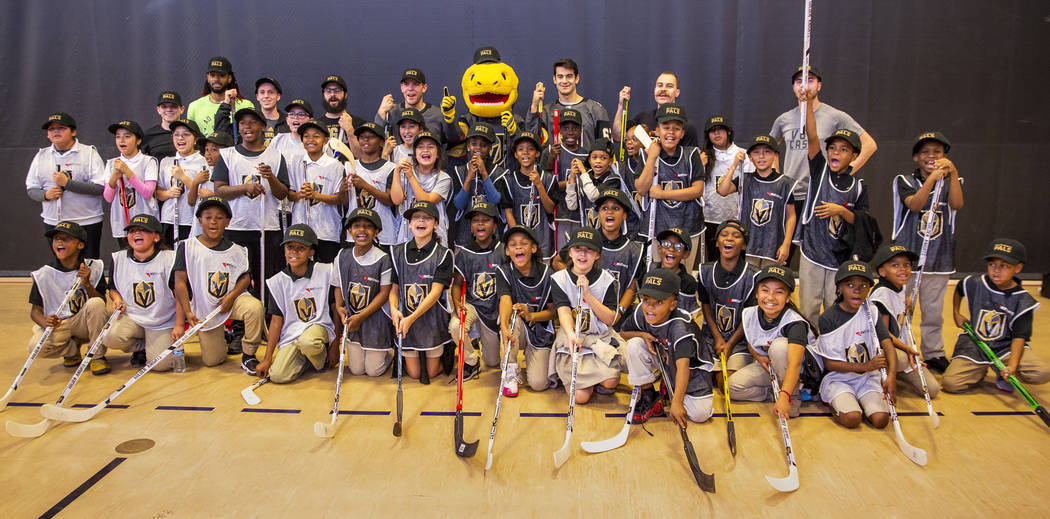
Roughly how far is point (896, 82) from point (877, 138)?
616mm

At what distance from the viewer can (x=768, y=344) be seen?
3896 mm

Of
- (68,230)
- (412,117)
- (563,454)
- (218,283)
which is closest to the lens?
(563,454)

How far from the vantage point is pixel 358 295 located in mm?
4438

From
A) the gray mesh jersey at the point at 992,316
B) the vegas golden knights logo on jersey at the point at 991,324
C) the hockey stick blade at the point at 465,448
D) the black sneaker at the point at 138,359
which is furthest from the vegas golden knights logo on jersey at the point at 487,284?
the vegas golden knights logo on jersey at the point at 991,324

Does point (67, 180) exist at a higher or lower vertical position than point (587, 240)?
higher

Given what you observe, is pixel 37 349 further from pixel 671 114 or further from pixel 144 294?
pixel 671 114

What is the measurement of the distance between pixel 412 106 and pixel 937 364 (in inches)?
180

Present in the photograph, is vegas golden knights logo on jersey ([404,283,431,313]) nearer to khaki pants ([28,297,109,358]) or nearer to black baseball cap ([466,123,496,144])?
black baseball cap ([466,123,496,144])

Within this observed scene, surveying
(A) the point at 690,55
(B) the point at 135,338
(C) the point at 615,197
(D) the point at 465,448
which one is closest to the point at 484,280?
(C) the point at 615,197

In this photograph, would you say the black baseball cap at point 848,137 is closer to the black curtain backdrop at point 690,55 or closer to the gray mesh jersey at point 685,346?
the gray mesh jersey at point 685,346

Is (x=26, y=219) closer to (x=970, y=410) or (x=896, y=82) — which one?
(x=970, y=410)

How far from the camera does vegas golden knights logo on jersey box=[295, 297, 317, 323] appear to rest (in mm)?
4500

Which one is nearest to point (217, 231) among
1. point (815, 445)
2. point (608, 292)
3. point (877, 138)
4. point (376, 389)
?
point (376, 389)

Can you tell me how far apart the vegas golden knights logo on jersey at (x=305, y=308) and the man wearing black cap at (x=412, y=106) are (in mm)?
1847
